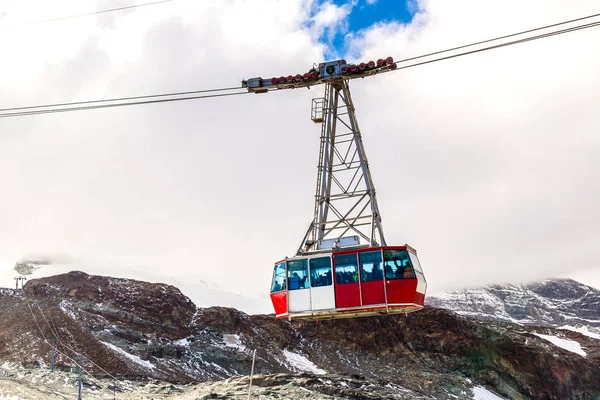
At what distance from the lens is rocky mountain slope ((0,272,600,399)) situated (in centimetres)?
9511

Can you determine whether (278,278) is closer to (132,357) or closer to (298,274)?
(298,274)

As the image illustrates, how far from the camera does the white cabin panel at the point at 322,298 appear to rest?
36688 millimetres

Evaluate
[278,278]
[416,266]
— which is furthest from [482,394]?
[278,278]

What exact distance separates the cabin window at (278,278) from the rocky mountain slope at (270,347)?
46077 millimetres

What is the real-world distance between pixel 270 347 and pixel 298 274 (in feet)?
286

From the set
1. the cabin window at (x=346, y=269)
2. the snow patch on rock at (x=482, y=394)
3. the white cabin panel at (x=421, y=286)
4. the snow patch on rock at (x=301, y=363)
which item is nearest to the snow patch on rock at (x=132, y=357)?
the snow patch on rock at (x=301, y=363)

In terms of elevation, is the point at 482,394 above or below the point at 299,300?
below

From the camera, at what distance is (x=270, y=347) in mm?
121312

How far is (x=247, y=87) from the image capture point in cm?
4025

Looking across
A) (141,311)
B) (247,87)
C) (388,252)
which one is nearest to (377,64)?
(247,87)

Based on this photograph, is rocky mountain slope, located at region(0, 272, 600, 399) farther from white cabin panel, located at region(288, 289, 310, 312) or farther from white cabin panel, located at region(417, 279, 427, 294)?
white cabin panel, located at region(417, 279, 427, 294)

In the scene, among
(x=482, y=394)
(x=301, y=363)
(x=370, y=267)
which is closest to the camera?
(x=370, y=267)

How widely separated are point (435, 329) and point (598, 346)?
51134mm

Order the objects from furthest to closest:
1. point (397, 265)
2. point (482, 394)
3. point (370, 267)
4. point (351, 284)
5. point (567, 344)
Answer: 1. point (567, 344)
2. point (482, 394)
3. point (351, 284)
4. point (370, 267)
5. point (397, 265)
